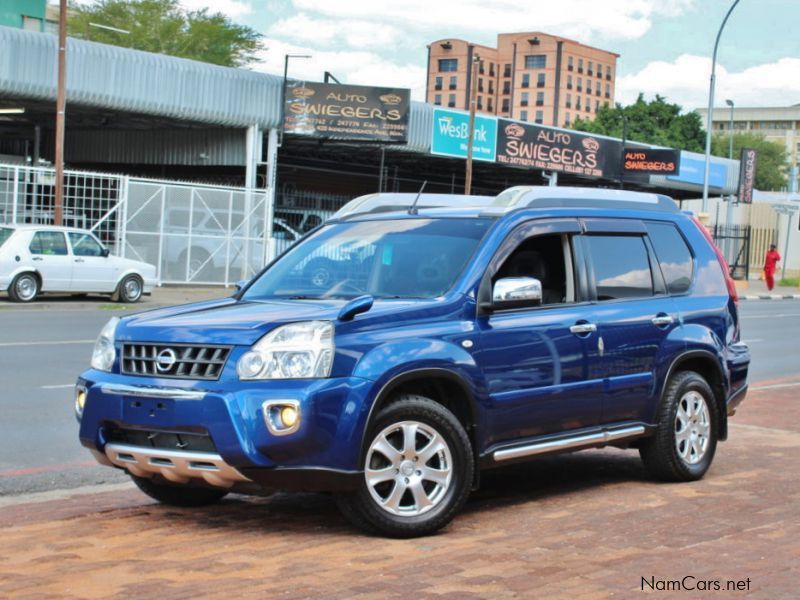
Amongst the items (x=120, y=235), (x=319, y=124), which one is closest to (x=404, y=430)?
(x=120, y=235)

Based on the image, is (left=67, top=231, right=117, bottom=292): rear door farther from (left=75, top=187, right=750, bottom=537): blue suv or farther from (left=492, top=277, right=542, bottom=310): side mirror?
(left=492, top=277, right=542, bottom=310): side mirror

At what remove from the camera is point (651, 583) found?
5.45 m

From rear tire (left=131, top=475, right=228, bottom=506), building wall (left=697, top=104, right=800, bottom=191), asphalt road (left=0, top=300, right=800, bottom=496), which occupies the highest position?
building wall (left=697, top=104, right=800, bottom=191)

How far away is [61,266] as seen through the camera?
1009 inches

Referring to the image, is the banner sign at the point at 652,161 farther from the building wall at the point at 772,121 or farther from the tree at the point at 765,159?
the building wall at the point at 772,121

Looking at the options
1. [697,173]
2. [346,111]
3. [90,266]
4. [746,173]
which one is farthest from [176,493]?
[746,173]

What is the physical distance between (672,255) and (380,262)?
226cm

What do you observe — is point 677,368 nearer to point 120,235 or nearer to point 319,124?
point 120,235

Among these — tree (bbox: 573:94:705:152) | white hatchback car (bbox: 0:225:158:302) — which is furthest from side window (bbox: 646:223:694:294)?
tree (bbox: 573:94:705:152)

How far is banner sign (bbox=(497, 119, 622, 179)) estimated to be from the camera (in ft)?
143

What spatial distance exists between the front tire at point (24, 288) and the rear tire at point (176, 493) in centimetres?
1864

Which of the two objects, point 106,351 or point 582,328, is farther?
point 582,328

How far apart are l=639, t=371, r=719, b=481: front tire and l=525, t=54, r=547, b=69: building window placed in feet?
507

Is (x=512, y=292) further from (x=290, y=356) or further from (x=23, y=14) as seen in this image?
(x=23, y=14)
